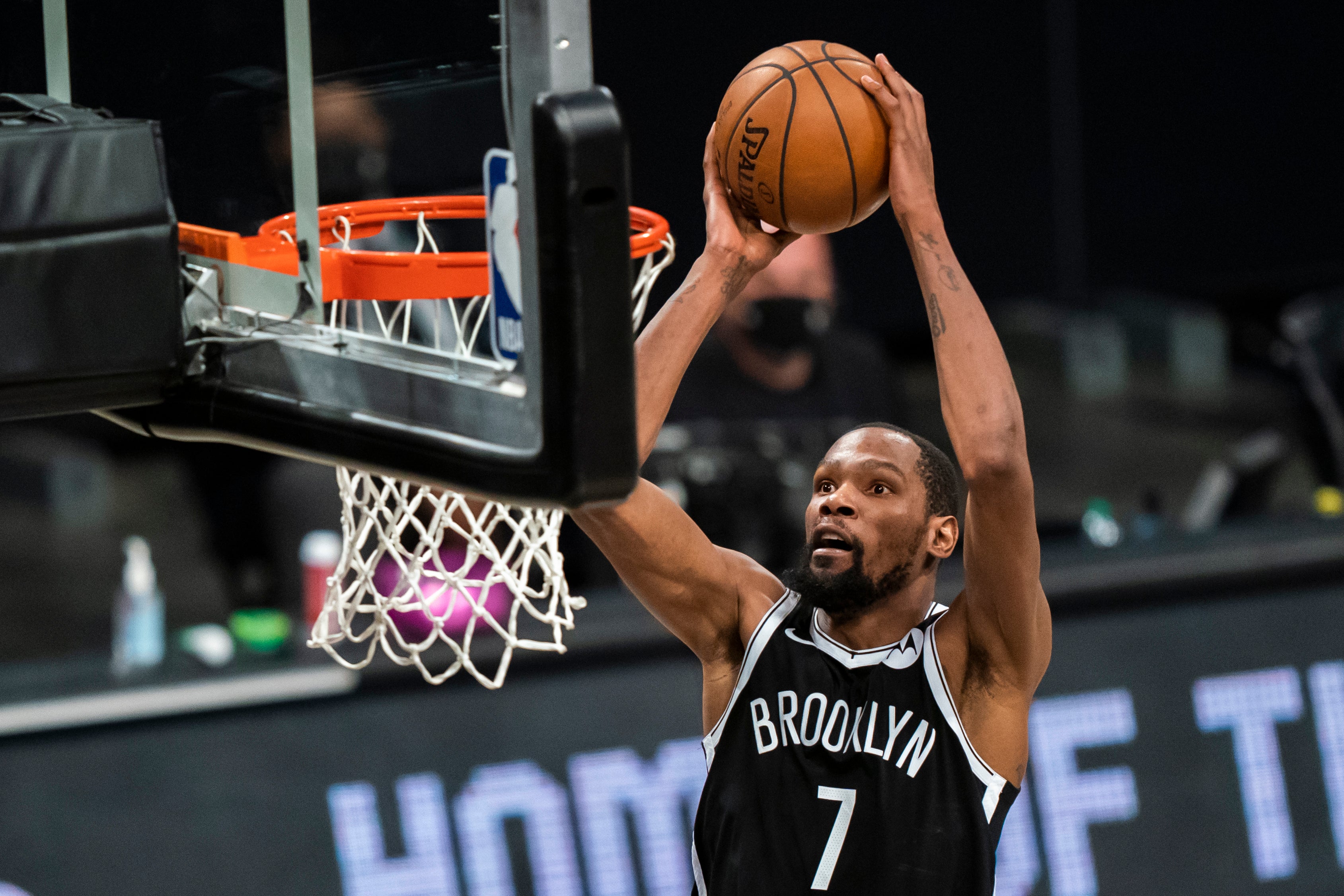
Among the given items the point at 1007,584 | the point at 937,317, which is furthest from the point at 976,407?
the point at 1007,584

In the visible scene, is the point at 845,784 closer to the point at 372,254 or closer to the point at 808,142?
the point at 808,142

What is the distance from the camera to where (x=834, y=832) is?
8.72 feet

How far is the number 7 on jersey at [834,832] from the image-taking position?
2629mm

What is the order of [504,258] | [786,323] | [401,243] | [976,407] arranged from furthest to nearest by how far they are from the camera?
[786,323] → [401,243] → [976,407] → [504,258]

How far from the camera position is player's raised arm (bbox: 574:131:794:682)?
265 cm

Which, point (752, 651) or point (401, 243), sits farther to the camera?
point (752, 651)

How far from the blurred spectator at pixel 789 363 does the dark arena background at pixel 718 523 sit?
0.25ft

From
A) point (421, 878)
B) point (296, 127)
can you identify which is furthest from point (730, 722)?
point (421, 878)

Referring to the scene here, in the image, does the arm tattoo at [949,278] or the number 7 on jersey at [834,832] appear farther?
the number 7 on jersey at [834,832]

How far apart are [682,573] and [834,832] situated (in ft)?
1.68

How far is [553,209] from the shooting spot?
5.77ft

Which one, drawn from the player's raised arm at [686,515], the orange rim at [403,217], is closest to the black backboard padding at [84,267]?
the orange rim at [403,217]

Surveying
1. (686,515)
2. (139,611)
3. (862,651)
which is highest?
(686,515)

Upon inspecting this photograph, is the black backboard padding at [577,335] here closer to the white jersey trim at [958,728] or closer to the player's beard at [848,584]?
the player's beard at [848,584]
